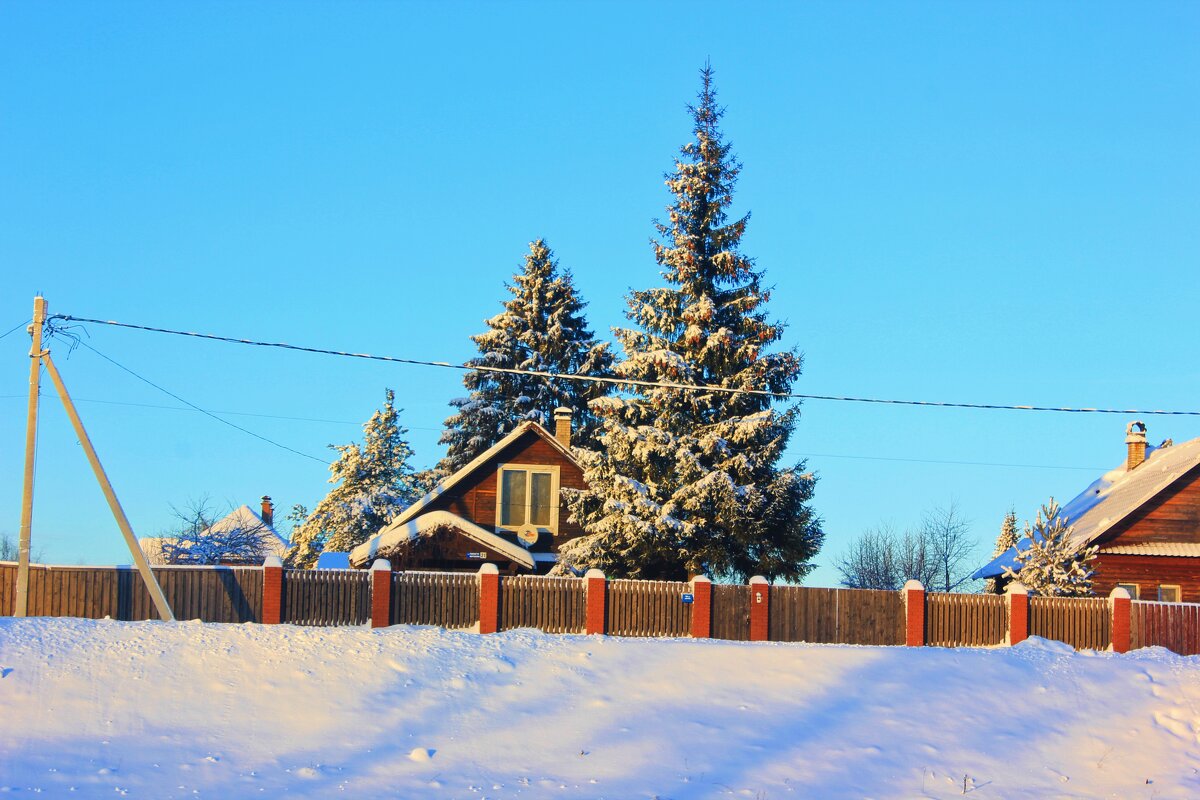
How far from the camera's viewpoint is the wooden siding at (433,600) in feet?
76.2

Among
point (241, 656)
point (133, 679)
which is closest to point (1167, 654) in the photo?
point (241, 656)

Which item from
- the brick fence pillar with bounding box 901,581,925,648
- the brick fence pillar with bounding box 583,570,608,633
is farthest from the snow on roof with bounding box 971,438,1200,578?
the brick fence pillar with bounding box 583,570,608,633

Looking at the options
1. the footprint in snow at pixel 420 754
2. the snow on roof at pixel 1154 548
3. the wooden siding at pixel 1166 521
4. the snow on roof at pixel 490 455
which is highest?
the snow on roof at pixel 490 455

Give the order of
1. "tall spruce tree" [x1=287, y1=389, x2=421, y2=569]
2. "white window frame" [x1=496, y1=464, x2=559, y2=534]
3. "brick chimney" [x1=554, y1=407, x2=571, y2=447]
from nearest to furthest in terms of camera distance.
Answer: "white window frame" [x1=496, y1=464, x2=559, y2=534] → "brick chimney" [x1=554, y1=407, x2=571, y2=447] → "tall spruce tree" [x1=287, y1=389, x2=421, y2=569]

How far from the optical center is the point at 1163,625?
24594 mm

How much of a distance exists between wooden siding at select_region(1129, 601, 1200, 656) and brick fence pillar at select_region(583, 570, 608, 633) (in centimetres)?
1133

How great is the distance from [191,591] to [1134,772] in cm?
1725

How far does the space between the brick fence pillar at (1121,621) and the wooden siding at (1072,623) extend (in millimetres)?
134

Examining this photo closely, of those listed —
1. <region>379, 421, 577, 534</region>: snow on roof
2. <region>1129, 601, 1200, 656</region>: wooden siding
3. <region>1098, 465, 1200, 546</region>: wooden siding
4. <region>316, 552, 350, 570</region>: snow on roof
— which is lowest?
<region>1129, 601, 1200, 656</region>: wooden siding

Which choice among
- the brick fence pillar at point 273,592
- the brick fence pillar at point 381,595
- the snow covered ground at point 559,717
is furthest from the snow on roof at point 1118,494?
the brick fence pillar at point 273,592

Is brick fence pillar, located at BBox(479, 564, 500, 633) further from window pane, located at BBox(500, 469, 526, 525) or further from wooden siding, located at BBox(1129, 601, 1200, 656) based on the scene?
wooden siding, located at BBox(1129, 601, 1200, 656)

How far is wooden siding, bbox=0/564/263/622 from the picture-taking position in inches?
885

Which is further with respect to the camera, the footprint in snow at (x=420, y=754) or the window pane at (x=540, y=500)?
the window pane at (x=540, y=500)

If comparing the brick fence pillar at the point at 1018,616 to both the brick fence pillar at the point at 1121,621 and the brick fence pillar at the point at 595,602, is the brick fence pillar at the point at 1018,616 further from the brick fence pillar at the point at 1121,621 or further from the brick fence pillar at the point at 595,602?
the brick fence pillar at the point at 595,602
